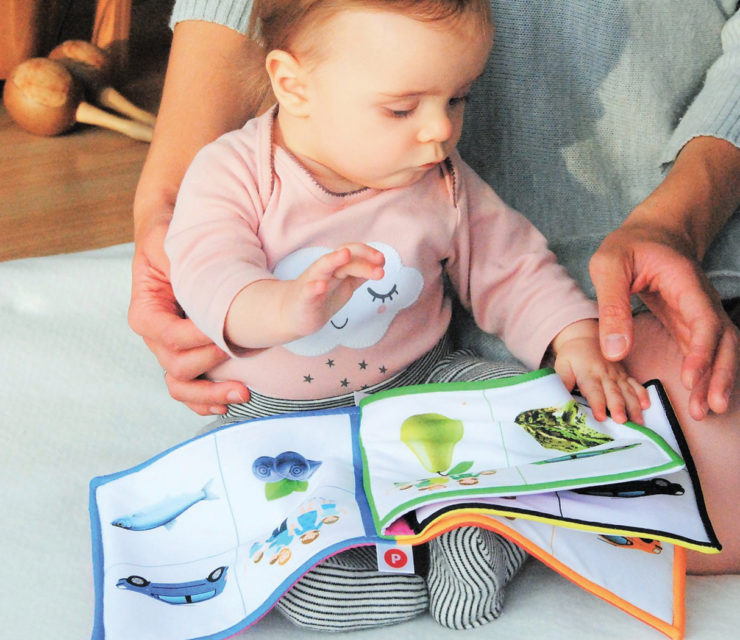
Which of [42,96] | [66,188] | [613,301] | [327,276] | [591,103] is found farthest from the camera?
[42,96]

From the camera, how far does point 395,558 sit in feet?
2.22

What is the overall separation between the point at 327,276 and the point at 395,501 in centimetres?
17

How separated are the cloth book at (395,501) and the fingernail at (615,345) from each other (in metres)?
0.06

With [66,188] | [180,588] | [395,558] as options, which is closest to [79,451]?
[180,588]

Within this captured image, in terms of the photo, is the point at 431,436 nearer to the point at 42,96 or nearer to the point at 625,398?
the point at 625,398

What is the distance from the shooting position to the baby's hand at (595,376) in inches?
28.9

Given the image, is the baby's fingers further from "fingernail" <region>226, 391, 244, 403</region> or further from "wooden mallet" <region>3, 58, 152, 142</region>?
"wooden mallet" <region>3, 58, 152, 142</region>

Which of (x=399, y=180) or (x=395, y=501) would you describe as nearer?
(x=395, y=501)

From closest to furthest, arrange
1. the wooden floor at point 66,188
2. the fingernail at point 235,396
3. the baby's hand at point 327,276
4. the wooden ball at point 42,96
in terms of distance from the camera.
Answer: the baby's hand at point 327,276
the fingernail at point 235,396
the wooden floor at point 66,188
the wooden ball at point 42,96

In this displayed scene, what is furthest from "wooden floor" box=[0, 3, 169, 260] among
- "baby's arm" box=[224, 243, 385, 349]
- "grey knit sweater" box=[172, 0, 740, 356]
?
"baby's arm" box=[224, 243, 385, 349]

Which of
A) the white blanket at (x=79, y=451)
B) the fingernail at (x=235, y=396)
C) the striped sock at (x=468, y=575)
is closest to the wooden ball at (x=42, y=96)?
the white blanket at (x=79, y=451)

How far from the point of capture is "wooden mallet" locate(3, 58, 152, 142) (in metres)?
1.76

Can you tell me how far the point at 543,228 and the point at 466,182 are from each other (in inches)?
5.7

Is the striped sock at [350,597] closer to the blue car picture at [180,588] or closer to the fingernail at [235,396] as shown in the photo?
the blue car picture at [180,588]
